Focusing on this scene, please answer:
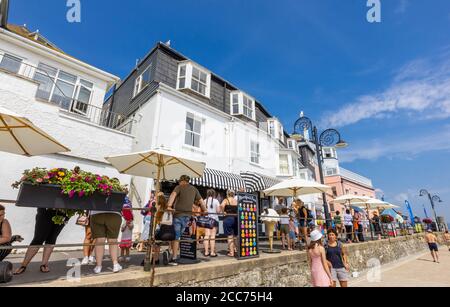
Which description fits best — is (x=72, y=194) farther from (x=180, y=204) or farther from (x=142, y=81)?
(x=142, y=81)

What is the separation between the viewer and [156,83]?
39.1 feet

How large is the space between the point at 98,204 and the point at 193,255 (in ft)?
8.00

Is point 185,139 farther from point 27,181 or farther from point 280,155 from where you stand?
point 280,155

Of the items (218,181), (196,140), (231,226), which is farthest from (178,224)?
(196,140)

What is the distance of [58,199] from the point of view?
362 cm

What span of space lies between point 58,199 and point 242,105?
14329mm

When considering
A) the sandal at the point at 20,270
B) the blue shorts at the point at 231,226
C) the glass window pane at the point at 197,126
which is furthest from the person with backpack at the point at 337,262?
the glass window pane at the point at 197,126

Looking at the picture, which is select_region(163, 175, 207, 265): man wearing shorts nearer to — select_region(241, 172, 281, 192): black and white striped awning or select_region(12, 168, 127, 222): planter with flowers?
select_region(12, 168, 127, 222): planter with flowers

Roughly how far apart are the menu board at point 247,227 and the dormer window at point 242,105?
10.6 meters

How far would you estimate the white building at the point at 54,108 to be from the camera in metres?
7.52

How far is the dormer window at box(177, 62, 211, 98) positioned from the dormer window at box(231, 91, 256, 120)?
2.56 metres

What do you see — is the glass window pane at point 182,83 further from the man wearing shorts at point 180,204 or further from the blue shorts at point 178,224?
the blue shorts at point 178,224
